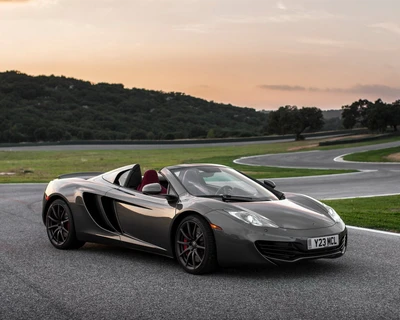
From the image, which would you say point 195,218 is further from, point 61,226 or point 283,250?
point 61,226

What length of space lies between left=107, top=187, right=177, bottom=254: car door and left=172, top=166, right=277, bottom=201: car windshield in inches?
14.2

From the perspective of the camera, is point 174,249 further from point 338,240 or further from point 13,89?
point 13,89

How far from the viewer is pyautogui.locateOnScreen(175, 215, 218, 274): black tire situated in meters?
6.37

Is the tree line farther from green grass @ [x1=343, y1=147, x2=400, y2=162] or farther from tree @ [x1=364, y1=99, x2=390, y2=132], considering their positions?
green grass @ [x1=343, y1=147, x2=400, y2=162]

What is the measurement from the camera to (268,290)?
19.1 feet

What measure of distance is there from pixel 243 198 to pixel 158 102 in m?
155

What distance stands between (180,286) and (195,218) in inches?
31.6

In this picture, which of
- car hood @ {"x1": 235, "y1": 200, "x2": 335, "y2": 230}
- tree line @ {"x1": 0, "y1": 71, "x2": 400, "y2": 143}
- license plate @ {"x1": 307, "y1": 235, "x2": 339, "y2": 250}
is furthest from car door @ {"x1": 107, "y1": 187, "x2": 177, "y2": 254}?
tree line @ {"x1": 0, "y1": 71, "x2": 400, "y2": 143}

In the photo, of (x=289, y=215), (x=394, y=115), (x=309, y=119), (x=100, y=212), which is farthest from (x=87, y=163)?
(x=394, y=115)

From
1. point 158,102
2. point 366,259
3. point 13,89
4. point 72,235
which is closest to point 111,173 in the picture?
point 72,235

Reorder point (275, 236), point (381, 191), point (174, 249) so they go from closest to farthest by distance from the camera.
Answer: point (275, 236), point (174, 249), point (381, 191)

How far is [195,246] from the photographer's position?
6.53 meters

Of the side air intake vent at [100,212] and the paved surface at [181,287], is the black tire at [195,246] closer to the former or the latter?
the paved surface at [181,287]

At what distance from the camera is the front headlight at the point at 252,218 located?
6.29m
